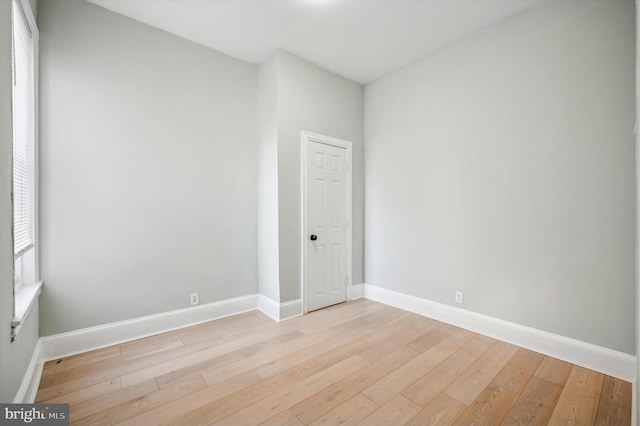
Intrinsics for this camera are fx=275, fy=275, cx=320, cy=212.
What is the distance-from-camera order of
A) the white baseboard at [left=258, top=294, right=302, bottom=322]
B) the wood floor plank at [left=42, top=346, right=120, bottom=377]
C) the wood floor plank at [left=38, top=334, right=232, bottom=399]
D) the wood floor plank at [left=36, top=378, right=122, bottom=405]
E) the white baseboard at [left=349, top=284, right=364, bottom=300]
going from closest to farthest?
the wood floor plank at [left=36, top=378, right=122, bottom=405] < the wood floor plank at [left=38, top=334, right=232, bottom=399] < the wood floor plank at [left=42, top=346, right=120, bottom=377] < the white baseboard at [left=258, top=294, right=302, bottom=322] < the white baseboard at [left=349, top=284, right=364, bottom=300]

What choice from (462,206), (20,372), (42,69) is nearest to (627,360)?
(462,206)

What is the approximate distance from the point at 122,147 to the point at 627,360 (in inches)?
178

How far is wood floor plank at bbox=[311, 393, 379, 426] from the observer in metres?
1.64

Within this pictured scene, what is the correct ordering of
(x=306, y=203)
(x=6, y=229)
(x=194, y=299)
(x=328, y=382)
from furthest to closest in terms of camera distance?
(x=306, y=203), (x=194, y=299), (x=328, y=382), (x=6, y=229)

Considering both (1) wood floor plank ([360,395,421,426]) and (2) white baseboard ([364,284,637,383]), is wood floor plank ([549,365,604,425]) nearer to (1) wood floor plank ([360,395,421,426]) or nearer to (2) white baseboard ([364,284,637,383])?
(2) white baseboard ([364,284,637,383])

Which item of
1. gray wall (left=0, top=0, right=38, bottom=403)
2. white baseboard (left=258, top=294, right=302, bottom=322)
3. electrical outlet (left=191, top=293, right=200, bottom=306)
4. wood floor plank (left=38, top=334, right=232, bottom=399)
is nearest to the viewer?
gray wall (left=0, top=0, right=38, bottom=403)

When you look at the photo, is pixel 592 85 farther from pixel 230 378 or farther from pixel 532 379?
pixel 230 378

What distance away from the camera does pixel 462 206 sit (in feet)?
9.87

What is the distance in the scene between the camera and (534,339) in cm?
247

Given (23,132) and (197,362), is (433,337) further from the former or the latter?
(23,132)

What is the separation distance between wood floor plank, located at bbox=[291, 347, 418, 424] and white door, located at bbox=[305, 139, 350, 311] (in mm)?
1336

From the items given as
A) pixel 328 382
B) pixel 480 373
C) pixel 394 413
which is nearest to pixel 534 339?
pixel 480 373

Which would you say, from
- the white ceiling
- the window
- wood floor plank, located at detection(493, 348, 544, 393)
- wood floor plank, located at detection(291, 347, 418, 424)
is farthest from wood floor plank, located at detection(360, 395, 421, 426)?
the white ceiling

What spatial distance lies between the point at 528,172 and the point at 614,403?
5.83 feet
